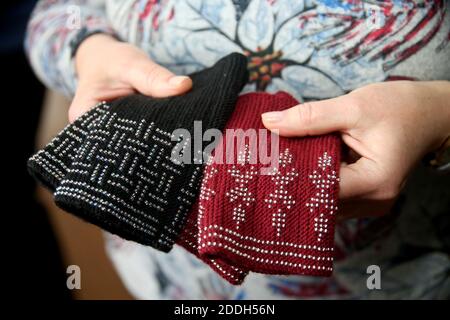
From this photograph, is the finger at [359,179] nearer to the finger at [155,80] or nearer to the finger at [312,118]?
the finger at [312,118]

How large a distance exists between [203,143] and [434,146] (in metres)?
0.22

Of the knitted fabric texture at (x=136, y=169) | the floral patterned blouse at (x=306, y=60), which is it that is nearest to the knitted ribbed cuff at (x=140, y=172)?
the knitted fabric texture at (x=136, y=169)

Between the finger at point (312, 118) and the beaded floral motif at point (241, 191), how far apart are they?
0.13 ft

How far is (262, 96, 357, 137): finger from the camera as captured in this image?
1.16 ft

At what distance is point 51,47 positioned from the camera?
55cm

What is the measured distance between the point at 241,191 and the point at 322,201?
0.19 feet

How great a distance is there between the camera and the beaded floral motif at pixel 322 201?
33 cm

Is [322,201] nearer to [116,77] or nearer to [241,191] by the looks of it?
[241,191]

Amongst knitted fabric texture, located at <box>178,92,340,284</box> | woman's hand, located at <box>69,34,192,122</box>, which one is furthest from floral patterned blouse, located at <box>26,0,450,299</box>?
knitted fabric texture, located at <box>178,92,340,284</box>

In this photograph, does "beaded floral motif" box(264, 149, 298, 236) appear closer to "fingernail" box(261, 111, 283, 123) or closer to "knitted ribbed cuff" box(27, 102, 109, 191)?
"fingernail" box(261, 111, 283, 123)

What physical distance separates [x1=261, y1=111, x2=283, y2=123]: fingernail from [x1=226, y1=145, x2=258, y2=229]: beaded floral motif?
38mm

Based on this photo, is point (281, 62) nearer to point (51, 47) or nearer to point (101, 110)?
point (101, 110)
